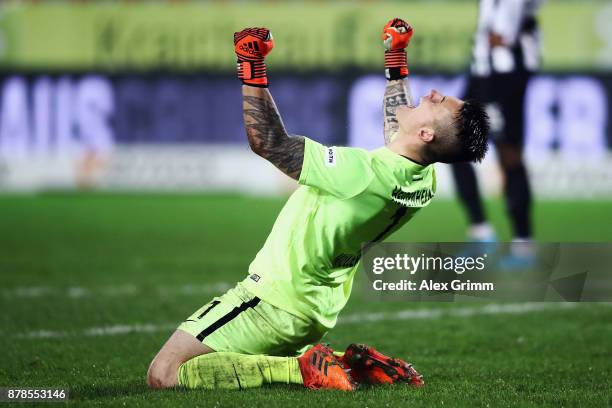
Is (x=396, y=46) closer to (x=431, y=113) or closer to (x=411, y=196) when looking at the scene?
Result: (x=431, y=113)

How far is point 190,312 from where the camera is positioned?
6.91 metres

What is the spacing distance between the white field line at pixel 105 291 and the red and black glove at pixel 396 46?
296 centimetres

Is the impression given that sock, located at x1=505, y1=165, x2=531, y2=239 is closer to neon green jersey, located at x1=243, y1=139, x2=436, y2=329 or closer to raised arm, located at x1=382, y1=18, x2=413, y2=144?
raised arm, located at x1=382, y1=18, x2=413, y2=144

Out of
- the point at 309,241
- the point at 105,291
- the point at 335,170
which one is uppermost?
the point at 335,170

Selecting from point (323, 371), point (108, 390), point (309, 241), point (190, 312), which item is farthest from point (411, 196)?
point (190, 312)

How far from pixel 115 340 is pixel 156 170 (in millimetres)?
12637

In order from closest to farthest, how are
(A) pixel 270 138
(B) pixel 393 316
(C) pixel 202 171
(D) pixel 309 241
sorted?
(A) pixel 270 138 < (D) pixel 309 241 < (B) pixel 393 316 < (C) pixel 202 171

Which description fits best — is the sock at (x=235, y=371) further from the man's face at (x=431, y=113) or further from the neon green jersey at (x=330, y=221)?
the man's face at (x=431, y=113)

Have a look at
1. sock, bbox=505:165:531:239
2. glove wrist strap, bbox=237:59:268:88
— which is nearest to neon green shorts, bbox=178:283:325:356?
glove wrist strap, bbox=237:59:268:88

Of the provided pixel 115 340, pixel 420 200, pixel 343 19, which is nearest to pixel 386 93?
pixel 420 200

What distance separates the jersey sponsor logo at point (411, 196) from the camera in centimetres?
436

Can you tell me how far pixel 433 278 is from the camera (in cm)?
584

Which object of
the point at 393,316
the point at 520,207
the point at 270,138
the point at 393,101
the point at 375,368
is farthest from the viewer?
the point at 520,207

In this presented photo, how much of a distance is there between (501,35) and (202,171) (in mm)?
9655
